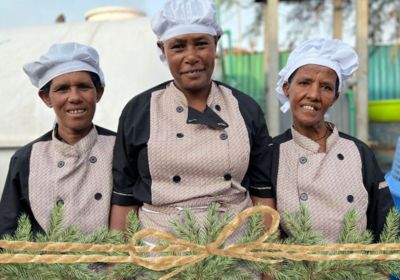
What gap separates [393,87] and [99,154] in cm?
686

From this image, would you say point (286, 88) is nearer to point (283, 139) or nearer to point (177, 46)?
point (283, 139)

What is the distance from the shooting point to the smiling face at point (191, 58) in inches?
62.2

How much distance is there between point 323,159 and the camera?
67.5 inches

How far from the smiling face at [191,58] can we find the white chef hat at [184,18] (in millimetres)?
20

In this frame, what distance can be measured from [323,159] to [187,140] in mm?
512

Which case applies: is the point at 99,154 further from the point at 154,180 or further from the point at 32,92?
the point at 32,92

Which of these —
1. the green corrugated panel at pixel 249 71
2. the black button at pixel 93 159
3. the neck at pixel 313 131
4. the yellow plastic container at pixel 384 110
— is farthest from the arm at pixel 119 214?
the green corrugated panel at pixel 249 71

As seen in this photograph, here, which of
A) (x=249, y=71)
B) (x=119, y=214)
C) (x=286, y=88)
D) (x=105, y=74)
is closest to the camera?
(x=119, y=214)

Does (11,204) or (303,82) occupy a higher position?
(303,82)

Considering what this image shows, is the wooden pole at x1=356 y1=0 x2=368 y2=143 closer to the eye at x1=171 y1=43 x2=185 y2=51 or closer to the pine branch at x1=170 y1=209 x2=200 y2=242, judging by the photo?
the eye at x1=171 y1=43 x2=185 y2=51

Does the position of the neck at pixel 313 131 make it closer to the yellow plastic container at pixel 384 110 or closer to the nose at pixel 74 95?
the nose at pixel 74 95

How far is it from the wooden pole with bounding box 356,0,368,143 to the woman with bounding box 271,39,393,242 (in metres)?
4.58

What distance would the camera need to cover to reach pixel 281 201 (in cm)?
167

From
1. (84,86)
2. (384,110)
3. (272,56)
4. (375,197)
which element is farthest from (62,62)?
(384,110)
